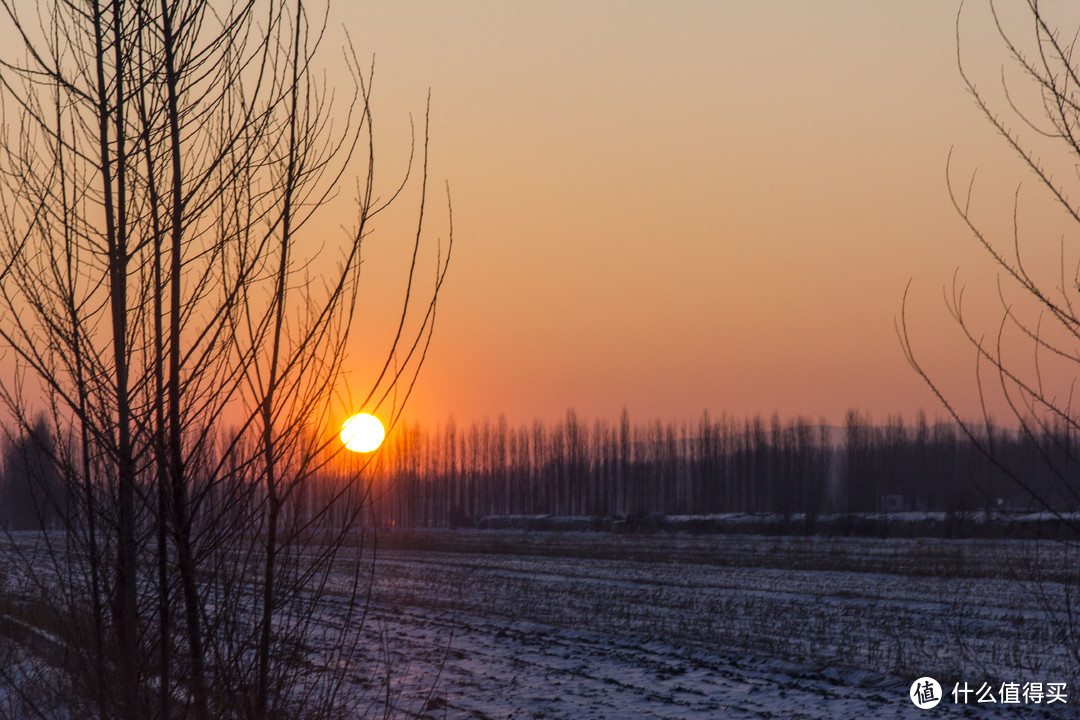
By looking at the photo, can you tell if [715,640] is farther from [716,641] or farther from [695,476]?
[695,476]

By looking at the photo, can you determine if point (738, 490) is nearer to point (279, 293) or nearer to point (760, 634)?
point (760, 634)

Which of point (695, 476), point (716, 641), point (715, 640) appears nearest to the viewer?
point (716, 641)

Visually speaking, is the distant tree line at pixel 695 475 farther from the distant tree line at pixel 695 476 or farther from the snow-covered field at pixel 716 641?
the snow-covered field at pixel 716 641

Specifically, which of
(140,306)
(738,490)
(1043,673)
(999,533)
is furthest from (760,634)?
(738,490)

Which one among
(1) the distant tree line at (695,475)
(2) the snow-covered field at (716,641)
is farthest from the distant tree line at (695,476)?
(2) the snow-covered field at (716,641)

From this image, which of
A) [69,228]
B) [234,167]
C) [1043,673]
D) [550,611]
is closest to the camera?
[234,167]

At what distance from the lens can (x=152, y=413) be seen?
293 cm

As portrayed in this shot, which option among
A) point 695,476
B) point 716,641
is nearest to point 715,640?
point 716,641

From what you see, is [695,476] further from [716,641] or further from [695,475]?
[716,641]

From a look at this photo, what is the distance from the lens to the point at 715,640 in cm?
1335

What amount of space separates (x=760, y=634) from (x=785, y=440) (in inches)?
3247

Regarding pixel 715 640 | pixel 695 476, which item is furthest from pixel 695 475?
pixel 715 640

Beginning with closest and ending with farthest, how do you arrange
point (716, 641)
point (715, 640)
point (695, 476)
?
point (716, 641) → point (715, 640) → point (695, 476)

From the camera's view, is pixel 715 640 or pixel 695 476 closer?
pixel 715 640
